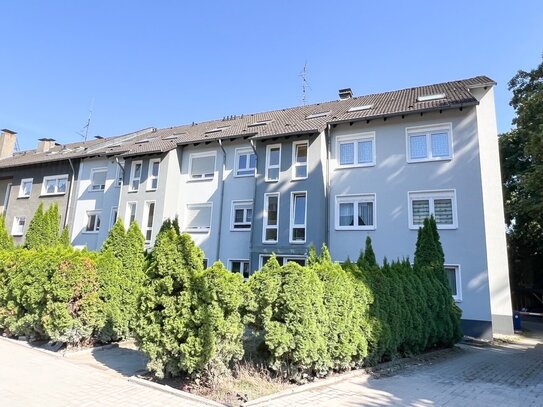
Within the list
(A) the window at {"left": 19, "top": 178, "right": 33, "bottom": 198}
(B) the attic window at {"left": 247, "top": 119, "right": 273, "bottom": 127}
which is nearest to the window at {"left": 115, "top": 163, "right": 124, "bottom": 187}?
(A) the window at {"left": 19, "top": 178, "right": 33, "bottom": 198}

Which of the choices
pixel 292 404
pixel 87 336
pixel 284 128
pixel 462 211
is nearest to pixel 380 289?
pixel 292 404

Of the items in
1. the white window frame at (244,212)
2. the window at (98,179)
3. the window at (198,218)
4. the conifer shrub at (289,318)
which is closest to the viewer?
the conifer shrub at (289,318)

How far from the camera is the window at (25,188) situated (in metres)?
27.3

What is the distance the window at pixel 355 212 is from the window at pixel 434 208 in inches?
66.9

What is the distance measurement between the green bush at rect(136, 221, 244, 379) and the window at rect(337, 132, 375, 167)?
12.4 m

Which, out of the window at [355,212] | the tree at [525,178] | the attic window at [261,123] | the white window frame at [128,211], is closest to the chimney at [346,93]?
the attic window at [261,123]

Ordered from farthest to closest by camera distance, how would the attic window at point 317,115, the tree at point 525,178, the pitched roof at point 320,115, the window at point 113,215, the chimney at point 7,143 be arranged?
the chimney at point 7,143, the window at point 113,215, the attic window at point 317,115, the pitched roof at point 320,115, the tree at point 525,178

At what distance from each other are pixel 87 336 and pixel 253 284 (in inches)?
194

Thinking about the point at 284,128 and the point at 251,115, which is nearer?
the point at 284,128

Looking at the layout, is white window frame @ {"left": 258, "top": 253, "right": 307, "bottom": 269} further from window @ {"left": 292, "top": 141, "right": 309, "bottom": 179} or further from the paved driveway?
the paved driveway

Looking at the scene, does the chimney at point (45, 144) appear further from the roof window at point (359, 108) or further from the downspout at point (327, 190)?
the roof window at point (359, 108)

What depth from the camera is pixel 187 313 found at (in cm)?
618

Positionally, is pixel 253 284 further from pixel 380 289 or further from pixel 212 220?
pixel 212 220

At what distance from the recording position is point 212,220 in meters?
19.9
